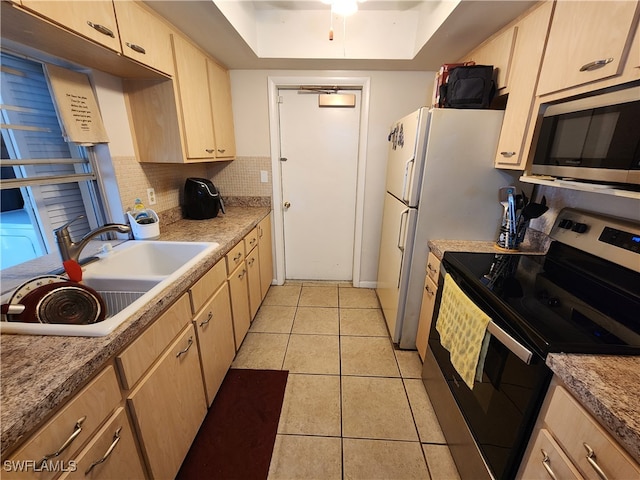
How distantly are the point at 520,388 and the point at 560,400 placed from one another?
13 cm

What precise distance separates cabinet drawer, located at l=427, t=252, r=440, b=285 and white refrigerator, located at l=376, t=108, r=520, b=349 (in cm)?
7

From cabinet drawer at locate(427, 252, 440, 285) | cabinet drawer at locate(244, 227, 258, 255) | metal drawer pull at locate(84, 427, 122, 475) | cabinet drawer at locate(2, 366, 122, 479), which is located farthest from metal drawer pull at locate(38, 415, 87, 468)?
cabinet drawer at locate(427, 252, 440, 285)

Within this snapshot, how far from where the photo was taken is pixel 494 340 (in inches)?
39.2

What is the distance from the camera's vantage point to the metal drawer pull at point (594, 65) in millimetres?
933

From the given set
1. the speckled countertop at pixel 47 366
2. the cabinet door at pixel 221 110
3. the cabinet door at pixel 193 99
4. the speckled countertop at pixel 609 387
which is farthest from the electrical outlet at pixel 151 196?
the speckled countertop at pixel 609 387

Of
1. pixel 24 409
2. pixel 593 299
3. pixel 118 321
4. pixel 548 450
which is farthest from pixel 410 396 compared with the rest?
pixel 24 409

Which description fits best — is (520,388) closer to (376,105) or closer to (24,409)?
(24,409)

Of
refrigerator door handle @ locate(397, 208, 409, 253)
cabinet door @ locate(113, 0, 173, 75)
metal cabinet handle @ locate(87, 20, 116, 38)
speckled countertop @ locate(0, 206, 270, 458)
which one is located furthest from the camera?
refrigerator door handle @ locate(397, 208, 409, 253)

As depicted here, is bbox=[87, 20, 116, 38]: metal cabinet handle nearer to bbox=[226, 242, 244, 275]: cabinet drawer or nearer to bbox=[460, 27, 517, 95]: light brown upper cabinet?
bbox=[226, 242, 244, 275]: cabinet drawer

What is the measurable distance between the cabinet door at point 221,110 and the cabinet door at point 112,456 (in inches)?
74.2

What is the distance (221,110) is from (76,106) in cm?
109

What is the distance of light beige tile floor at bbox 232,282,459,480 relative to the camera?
1.31 metres

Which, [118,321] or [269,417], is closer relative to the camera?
[118,321]

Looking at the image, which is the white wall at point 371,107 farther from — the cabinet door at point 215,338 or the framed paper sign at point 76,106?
the cabinet door at point 215,338
